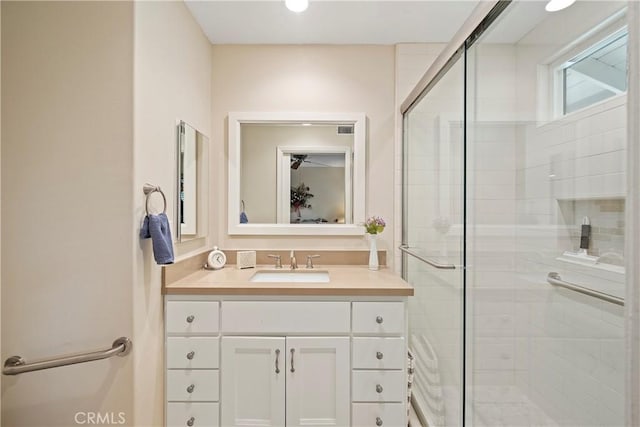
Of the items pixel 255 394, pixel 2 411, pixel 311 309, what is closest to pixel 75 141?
pixel 2 411

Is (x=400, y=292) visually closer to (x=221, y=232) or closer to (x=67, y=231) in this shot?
(x=221, y=232)

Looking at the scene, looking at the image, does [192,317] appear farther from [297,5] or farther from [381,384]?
[297,5]

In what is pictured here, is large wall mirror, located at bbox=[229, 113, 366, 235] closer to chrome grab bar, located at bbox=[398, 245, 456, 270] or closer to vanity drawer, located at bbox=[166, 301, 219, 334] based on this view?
chrome grab bar, located at bbox=[398, 245, 456, 270]

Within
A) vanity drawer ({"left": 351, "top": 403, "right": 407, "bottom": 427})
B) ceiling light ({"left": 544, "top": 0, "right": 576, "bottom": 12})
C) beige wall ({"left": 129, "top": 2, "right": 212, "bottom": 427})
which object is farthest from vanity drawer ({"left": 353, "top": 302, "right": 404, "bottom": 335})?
ceiling light ({"left": 544, "top": 0, "right": 576, "bottom": 12})

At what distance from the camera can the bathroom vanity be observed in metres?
1.71

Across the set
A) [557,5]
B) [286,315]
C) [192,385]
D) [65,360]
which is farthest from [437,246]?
[65,360]

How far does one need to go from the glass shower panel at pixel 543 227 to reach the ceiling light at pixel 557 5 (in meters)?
0.02

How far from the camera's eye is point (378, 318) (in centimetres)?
171

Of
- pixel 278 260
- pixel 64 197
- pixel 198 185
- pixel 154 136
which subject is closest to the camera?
pixel 64 197

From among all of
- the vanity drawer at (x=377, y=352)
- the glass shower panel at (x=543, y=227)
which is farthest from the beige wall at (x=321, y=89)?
the glass shower panel at (x=543, y=227)

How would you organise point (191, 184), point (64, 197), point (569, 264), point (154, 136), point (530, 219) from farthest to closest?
point (191, 184) < point (154, 136) < point (64, 197) < point (530, 219) < point (569, 264)

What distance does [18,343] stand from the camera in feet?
4.42

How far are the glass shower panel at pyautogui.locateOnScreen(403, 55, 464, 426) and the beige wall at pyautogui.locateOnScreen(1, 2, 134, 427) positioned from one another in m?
1.37

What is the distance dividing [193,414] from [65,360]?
0.73 m
